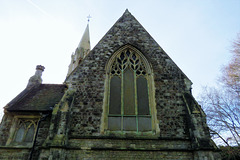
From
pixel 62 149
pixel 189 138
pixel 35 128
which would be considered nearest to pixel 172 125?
pixel 189 138

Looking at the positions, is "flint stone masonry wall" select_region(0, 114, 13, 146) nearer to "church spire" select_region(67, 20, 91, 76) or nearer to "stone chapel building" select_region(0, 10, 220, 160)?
"stone chapel building" select_region(0, 10, 220, 160)

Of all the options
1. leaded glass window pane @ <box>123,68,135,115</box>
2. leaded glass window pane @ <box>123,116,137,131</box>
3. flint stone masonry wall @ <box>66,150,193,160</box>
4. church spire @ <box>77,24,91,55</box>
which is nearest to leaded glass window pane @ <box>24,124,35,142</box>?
flint stone masonry wall @ <box>66,150,193,160</box>

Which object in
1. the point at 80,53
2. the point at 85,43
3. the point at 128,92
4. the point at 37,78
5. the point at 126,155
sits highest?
the point at 85,43

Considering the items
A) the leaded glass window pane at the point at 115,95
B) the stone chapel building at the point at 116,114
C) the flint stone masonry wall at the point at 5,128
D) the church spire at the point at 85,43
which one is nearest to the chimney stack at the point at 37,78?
the stone chapel building at the point at 116,114

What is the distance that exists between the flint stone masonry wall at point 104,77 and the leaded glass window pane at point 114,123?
561mm

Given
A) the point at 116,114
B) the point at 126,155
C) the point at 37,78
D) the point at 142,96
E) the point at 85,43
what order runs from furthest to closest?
the point at 85,43 → the point at 37,78 → the point at 142,96 → the point at 116,114 → the point at 126,155

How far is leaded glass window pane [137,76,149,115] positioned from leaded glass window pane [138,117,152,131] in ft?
1.01

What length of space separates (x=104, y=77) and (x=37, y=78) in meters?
6.46

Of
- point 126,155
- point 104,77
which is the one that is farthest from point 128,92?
point 126,155

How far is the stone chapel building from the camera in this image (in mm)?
7543

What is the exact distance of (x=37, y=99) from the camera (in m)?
10.7

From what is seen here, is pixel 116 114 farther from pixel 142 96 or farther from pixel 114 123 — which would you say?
pixel 142 96

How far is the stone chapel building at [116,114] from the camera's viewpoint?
7.54 metres

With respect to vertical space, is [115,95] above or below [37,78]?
below
